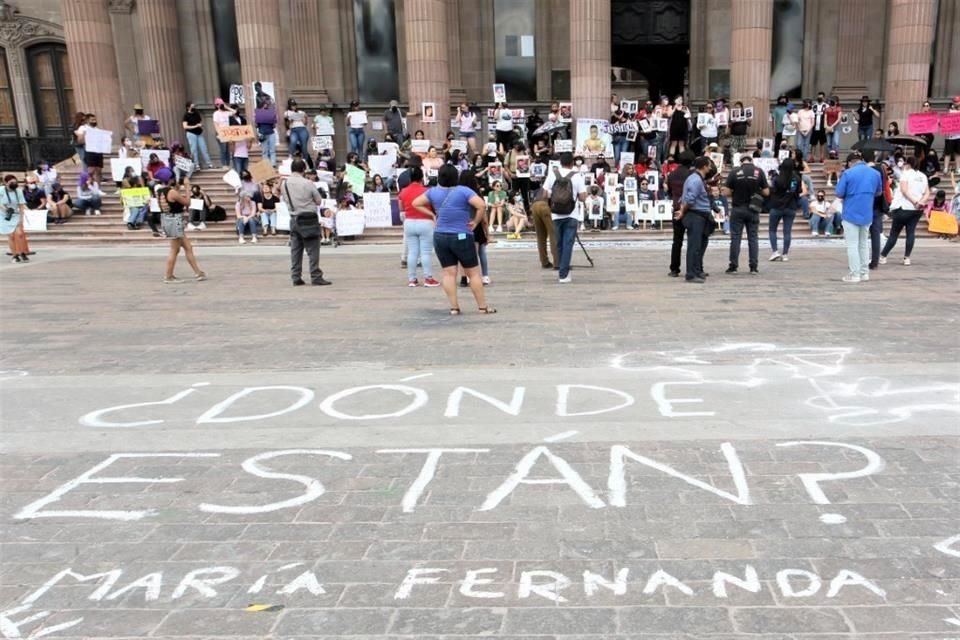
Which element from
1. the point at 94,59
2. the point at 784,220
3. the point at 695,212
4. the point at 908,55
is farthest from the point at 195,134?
the point at 908,55

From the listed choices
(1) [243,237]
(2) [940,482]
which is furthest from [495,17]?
(2) [940,482]

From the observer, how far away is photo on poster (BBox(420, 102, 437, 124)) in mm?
18875

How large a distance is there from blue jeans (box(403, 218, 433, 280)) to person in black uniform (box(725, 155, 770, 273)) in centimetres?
452

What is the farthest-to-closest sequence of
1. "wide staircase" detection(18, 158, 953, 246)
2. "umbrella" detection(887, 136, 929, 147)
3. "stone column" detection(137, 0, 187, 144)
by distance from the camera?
"stone column" detection(137, 0, 187, 144) < "umbrella" detection(887, 136, 929, 147) < "wide staircase" detection(18, 158, 953, 246)

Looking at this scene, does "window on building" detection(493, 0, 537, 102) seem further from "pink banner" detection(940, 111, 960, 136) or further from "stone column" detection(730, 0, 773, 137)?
"pink banner" detection(940, 111, 960, 136)

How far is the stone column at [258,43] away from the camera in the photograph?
61.1 feet

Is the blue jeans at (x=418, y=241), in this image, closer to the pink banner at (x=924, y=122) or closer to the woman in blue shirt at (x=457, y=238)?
the woman in blue shirt at (x=457, y=238)

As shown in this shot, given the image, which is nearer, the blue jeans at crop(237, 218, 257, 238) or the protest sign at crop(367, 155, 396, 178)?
the blue jeans at crop(237, 218, 257, 238)

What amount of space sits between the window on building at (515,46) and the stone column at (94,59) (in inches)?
428

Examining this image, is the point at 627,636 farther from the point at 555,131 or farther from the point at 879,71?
the point at 879,71

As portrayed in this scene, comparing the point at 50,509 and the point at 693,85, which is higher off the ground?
the point at 693,85

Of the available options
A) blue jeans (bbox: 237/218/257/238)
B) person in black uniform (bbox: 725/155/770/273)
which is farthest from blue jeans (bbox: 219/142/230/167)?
person in black uniform (bbox: 725/155/770/273)

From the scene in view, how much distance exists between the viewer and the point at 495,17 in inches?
874

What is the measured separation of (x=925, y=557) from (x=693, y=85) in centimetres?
2099
